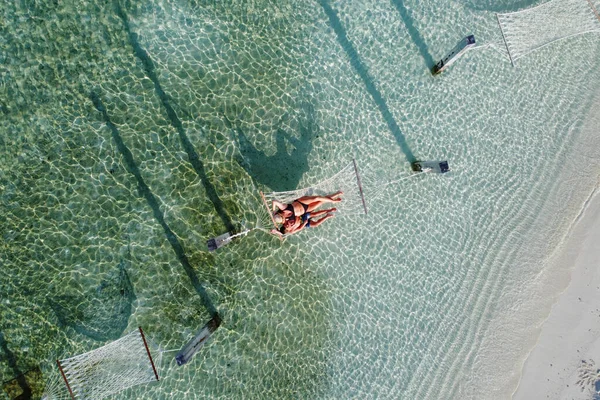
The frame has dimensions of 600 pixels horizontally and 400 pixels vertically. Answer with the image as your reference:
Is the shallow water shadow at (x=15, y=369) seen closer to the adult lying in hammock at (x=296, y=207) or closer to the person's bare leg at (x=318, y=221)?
the adult lying in hammock at (x=296, y=207)

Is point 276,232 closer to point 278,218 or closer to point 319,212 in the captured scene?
point 278,218

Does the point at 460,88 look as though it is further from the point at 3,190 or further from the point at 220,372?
the point at 3,190

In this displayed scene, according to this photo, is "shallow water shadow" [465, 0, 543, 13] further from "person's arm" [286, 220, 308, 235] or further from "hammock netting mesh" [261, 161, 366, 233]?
"person's arm" [286, 220, 308, 235]

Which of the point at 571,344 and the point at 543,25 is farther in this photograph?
the point at 543,25

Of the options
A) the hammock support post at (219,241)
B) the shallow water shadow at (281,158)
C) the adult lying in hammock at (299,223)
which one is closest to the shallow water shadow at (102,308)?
the hammock support post at (219,241)

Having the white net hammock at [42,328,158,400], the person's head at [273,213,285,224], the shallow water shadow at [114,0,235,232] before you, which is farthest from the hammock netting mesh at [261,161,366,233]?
the white net hammock at [42,328,158,400]

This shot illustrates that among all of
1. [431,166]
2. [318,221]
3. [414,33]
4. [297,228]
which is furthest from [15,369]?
[414,33]

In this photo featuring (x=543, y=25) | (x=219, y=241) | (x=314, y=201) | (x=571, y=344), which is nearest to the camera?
(x=219, y=241)
